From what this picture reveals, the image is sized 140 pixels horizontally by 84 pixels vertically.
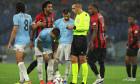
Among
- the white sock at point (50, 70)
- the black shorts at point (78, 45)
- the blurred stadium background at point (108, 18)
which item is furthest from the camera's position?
the blurred stadium background at point (108, 18)

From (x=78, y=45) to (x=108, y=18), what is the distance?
12.4m

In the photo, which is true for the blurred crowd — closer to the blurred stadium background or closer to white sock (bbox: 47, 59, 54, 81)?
the blurred stadium background

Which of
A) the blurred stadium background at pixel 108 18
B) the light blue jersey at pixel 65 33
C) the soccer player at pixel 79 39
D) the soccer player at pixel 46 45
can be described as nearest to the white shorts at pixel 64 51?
the light blue jersey at pixel 65 33

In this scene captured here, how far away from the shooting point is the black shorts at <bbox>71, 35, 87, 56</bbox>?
23.3 feet

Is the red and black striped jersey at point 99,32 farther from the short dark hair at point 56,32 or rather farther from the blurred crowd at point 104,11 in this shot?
the blurred crowd at point 104,11

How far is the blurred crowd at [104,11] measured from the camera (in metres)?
18.0

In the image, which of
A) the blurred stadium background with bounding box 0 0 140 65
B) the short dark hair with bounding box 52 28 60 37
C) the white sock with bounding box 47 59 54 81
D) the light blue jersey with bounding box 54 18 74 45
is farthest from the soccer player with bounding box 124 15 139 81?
the blurred stadium background with bounding box 0 0 140 65

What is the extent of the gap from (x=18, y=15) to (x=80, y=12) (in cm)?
138

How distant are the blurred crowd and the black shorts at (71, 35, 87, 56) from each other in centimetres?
972

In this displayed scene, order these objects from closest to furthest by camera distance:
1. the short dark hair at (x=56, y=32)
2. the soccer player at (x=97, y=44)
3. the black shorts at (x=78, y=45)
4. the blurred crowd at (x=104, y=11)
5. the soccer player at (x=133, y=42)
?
the short dark hair at (x=56, y=32), the black shorts at (x=78, y=45), the soccer player at (x=97, y=44), the soccer player at (x=133, y=42), the blurred crowd at (x=104, y=11)

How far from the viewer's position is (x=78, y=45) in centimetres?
711

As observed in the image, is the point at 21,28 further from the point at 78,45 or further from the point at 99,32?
the point at 99,32

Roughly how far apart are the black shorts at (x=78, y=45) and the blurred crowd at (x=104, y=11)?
9719 mm

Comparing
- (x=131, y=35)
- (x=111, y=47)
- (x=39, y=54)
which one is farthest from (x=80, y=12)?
(x=111, y=47)
